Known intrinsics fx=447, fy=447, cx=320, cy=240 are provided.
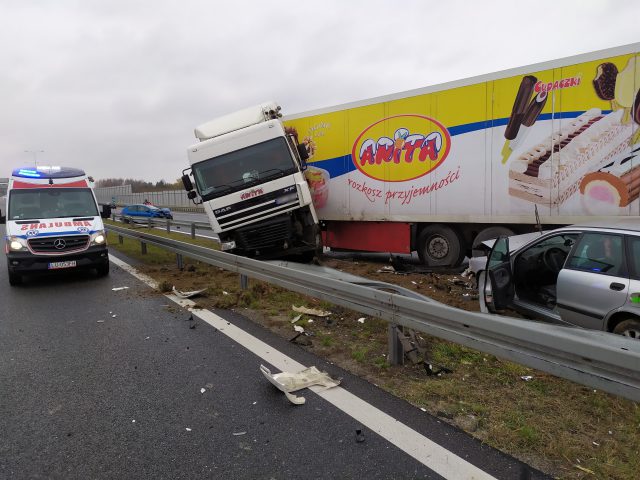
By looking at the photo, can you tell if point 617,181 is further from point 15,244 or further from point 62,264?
point 15,244

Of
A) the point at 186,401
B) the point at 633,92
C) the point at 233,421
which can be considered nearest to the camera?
the point at 233,421

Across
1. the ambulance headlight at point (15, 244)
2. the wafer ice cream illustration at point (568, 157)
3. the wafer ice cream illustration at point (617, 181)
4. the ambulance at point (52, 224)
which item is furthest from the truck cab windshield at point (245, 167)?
the wafer ice cream illustration at point (617, 181)

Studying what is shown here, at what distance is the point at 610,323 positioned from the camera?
414 centimetres

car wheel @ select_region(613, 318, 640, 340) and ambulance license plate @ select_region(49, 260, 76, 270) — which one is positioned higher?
ambulance license plate @ select_region(49, 260, 76, 270)

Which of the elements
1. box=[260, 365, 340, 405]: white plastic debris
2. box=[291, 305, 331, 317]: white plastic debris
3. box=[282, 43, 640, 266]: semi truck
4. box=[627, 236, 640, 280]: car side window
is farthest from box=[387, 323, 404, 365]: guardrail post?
box=[282, 43, 640, 266]: semi truck

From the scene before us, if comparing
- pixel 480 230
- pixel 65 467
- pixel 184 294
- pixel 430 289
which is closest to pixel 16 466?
pixel 65 467

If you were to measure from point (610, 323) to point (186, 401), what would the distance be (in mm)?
3822

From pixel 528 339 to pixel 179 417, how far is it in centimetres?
248

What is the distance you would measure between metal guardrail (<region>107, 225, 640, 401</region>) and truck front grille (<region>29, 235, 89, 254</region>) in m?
6.09

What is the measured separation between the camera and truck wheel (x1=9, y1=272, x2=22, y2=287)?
8375 mm

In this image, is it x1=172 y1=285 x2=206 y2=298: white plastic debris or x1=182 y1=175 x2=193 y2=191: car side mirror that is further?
x1=182 y1=175 x2=193 y2=191: car side mirror

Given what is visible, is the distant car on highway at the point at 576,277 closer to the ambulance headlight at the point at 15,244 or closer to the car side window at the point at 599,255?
the car side window at the point at 599,255

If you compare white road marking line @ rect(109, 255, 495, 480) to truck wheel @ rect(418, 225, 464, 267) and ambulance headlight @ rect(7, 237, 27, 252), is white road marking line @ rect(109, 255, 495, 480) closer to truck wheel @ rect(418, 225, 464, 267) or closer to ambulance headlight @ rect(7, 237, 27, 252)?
truck wheel @ rect(418, 225, 464, 267)

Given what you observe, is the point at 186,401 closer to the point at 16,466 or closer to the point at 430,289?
the point at 16,466
